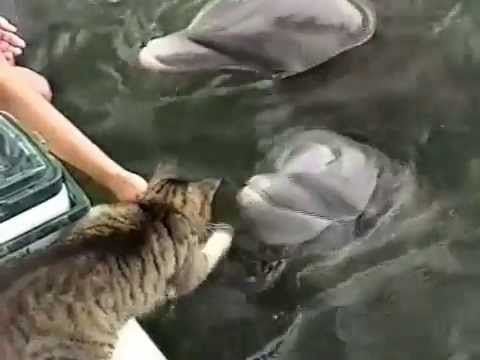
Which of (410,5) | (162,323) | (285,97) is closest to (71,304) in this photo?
(162,323)

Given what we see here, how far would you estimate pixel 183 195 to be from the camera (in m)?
0.95

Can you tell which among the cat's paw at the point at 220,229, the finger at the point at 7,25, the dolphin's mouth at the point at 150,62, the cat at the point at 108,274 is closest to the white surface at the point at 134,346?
the cat at the point at 108,274

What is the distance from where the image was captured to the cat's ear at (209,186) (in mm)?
960

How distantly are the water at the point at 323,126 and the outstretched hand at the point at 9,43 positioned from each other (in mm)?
15

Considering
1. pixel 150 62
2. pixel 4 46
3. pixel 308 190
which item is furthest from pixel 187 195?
pixel 4 46

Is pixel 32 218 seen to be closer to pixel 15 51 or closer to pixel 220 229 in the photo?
pixel 220 229

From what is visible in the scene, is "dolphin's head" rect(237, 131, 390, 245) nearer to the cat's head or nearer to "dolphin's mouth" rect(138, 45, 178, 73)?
the cat's head

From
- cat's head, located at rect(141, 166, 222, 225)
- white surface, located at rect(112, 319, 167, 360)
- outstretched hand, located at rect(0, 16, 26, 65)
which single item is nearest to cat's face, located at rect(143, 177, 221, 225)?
cat's head, located at rect(141, 166, 222, 225)

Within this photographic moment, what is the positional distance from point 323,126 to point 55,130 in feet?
0.91

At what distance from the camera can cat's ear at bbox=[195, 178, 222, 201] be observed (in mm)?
960

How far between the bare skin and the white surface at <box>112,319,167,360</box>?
0.14 meters

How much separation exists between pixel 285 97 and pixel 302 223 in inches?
7.3

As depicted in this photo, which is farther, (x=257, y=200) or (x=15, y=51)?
(x=15, y=51)

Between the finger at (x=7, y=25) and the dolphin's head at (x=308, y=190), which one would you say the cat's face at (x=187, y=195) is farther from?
the finger at (x=7, y=25)
